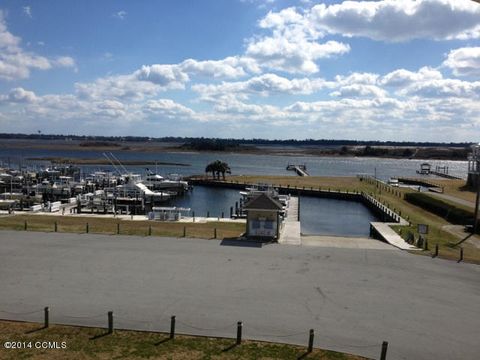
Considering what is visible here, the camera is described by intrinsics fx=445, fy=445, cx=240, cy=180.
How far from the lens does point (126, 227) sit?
32.8m

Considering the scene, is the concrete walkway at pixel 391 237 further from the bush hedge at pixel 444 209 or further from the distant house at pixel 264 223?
the distant house at pixel 264 223

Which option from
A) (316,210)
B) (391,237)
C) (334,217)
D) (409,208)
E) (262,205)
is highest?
(262,205)

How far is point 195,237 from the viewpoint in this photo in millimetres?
28750

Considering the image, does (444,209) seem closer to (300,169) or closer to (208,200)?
(208,200)

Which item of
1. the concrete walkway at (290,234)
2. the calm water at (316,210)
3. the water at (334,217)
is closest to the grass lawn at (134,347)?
the concrete walkway at (290,234)

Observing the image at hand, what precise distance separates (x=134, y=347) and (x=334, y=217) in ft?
142

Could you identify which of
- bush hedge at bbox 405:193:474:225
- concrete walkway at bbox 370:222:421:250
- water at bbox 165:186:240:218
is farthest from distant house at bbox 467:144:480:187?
concrete walkway at bbox 370:222:421:250

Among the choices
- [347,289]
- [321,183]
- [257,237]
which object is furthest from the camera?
[321,183]

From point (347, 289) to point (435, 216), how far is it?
29607 millimetres

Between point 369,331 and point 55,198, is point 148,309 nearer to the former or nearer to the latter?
point 369,331

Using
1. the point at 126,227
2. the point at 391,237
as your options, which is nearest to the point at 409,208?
the point at 391,237

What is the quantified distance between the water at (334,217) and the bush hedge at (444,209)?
544 centimetres

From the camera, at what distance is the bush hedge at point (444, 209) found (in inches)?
1550

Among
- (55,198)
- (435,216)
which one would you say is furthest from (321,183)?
(55,198)
